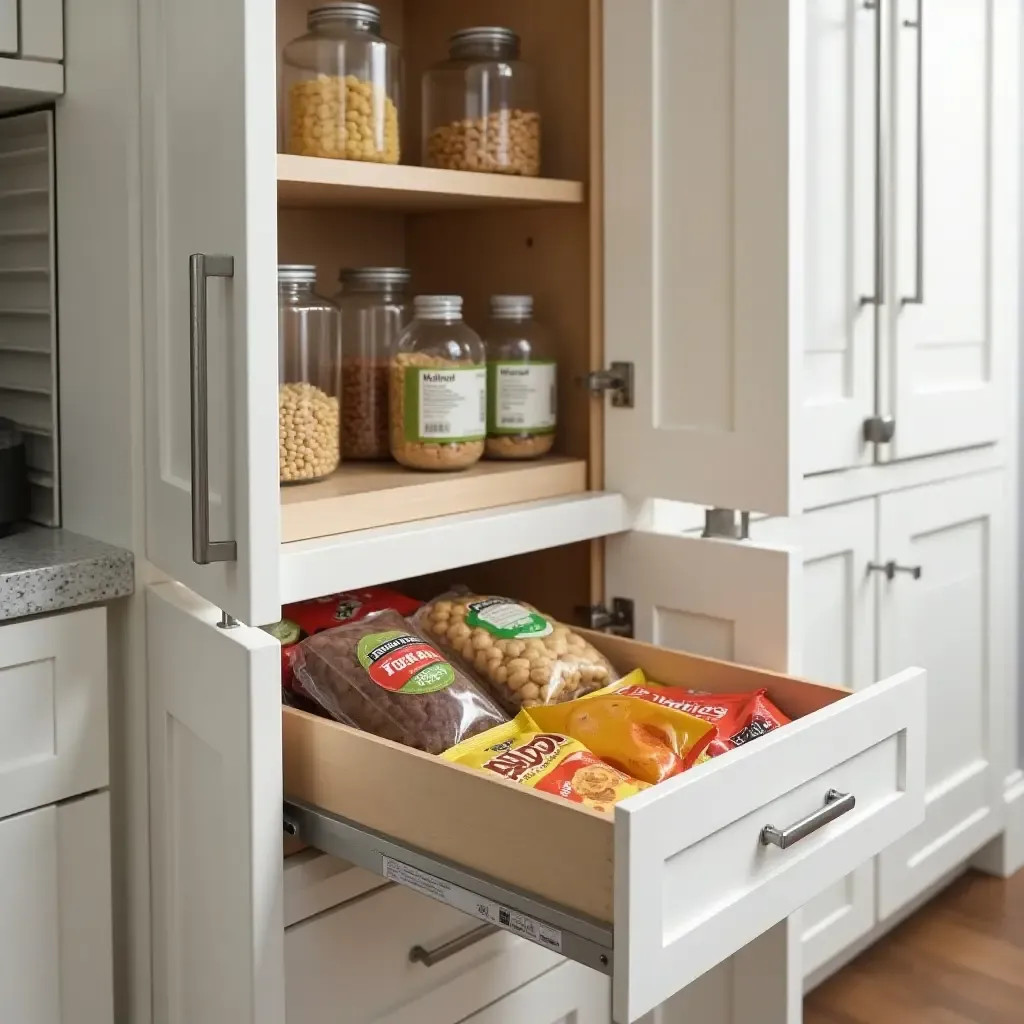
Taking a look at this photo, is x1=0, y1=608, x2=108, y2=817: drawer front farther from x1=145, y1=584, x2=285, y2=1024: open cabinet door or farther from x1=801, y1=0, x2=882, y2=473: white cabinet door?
x1=801, y1=0, x2=882, y2=473: white cabinet door

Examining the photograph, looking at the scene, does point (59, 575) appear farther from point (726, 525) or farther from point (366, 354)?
point (726, 525)

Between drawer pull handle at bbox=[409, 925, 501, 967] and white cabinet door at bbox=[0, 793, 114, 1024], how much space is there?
0.29m

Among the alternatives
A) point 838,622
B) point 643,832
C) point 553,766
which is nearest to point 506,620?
point 553,766

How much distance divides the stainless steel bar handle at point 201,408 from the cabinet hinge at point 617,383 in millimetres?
628

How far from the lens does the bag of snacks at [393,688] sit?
3.84ft

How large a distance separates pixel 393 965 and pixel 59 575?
1.59ft

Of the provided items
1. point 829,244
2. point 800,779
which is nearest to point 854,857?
point 800,779

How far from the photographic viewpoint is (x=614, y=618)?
156 centimetres

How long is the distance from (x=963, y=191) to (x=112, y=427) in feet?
4.88

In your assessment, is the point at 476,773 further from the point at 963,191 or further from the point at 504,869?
the point at 963,191

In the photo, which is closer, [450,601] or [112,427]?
[112,427]

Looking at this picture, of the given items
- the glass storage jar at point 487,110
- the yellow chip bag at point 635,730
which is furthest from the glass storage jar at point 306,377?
the yellow chip bag at point 635,730

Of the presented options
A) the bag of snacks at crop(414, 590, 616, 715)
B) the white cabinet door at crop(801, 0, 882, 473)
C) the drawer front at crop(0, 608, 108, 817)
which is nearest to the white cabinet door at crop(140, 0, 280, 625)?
the drawer front at crop(0, 608, 108, 817)

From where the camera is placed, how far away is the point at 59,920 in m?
1.19
